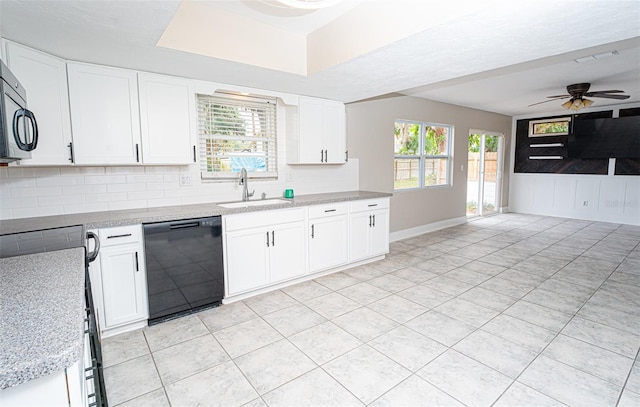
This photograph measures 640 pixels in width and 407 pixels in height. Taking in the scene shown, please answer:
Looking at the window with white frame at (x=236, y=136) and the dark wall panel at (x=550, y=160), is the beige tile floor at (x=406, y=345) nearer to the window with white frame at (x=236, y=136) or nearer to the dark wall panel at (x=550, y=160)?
the window with white frame at (x=236, y=136)

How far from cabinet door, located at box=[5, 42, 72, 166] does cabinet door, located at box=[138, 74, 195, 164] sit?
1.75 ft

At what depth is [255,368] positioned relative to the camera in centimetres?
210

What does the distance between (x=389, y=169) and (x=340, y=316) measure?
3.03 metres

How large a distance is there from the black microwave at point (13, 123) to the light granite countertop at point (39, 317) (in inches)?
20.5

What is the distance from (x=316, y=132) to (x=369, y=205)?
3.80 ft

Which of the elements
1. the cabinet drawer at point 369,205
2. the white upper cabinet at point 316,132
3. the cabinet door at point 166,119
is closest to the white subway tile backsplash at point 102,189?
the cabinet door at point 166,119

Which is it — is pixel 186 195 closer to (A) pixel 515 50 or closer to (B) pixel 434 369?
(B) pixel 434 369

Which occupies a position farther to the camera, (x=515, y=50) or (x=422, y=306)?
(x=422, y=306)

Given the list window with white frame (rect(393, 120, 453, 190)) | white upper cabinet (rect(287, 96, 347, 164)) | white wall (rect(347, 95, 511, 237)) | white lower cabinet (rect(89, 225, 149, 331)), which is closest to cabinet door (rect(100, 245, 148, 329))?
white lower cabinet (rect(89, 225, 149, 331))

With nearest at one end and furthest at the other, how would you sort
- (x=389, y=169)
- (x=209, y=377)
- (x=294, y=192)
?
(x=209, y=377) < (x=294, y=192) < (x=389, y=169)

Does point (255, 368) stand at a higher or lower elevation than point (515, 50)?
lower

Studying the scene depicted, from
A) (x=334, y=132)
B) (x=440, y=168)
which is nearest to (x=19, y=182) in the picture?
(x=334, y=132)

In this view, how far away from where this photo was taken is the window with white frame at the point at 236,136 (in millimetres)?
3398

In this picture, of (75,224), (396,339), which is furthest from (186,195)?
(396,339)
